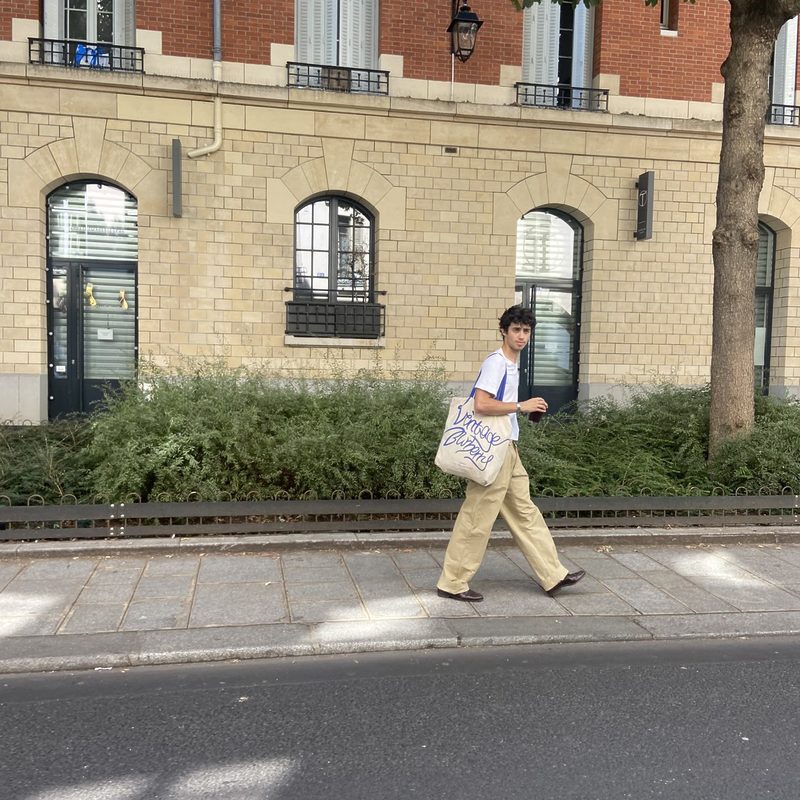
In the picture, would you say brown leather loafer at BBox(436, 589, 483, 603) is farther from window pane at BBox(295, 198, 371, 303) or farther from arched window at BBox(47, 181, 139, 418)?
arched window at BBox(47, 181, 139, 418)

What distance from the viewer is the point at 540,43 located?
1220 centimetres

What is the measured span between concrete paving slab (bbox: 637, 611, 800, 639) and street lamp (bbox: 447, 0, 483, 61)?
964 centimetres

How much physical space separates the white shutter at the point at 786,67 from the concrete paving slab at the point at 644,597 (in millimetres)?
11298

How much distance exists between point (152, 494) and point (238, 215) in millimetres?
6217

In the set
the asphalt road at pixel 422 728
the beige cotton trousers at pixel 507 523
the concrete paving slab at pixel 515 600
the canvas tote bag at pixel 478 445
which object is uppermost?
the canvas tote bag at pixel 478 445

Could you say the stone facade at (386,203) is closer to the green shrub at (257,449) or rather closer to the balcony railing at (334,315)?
the balcony railing at (334,315)

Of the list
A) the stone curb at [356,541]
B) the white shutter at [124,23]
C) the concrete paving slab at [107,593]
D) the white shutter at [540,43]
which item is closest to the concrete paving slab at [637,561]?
the stone curb at [356,541]

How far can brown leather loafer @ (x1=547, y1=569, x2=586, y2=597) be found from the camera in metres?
5.06

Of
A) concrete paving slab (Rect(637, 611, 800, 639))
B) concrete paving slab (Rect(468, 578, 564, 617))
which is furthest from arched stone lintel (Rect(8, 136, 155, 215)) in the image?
concrete paving slab (Rect(637, 611, 800, 639))

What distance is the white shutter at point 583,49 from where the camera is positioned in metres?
12.4

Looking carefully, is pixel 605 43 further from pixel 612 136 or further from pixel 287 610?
pixel 287 610

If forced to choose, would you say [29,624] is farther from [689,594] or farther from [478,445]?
[689,594]

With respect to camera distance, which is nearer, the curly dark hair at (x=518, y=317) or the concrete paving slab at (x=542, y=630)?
the concrete paving slab at (x=542, y=630)

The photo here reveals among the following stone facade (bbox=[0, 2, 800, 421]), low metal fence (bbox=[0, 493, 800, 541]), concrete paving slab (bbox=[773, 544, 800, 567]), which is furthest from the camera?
stone facade (bbox=[0, 2, 800, 421])
